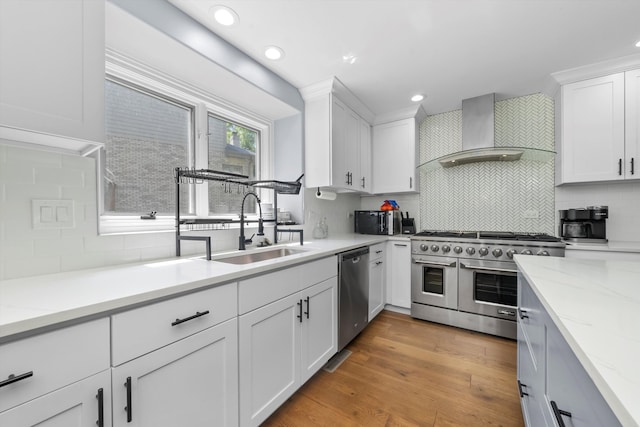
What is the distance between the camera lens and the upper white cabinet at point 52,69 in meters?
0.83

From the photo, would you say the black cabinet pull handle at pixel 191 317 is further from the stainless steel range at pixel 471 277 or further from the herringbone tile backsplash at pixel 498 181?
the herringbone tile backsplash at pixel 498 181

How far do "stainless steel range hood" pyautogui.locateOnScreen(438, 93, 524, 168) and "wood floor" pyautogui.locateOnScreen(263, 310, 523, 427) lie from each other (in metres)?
1.85

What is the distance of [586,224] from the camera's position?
231 centimetres

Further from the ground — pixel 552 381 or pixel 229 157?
pixel 229 157

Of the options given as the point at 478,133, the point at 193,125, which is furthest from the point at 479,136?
the point at 193,125

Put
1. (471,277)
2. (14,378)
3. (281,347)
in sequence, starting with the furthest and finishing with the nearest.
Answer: (471,277)
(281,347)
(14,378)

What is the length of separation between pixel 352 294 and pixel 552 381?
1472mm

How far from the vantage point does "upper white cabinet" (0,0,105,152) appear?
83 cm

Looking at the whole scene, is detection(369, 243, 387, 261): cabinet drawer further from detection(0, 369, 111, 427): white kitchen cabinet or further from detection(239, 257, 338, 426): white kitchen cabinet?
detection(0, 369, 111, 427): white kitchen cabinet

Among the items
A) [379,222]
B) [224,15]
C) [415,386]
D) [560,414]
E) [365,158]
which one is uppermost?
[224,15]

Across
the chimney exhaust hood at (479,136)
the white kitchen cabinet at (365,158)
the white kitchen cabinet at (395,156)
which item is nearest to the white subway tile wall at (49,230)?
the white kitchen cabinet at (365,158)

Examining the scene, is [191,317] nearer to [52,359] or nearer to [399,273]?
[52,359]

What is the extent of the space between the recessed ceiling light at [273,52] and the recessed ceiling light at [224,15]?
324mm

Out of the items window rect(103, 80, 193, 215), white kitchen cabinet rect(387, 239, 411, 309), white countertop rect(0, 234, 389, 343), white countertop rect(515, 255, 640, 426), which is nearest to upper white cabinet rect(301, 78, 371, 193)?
white kitchen cabinet rect(387, 239, 411, 309)
